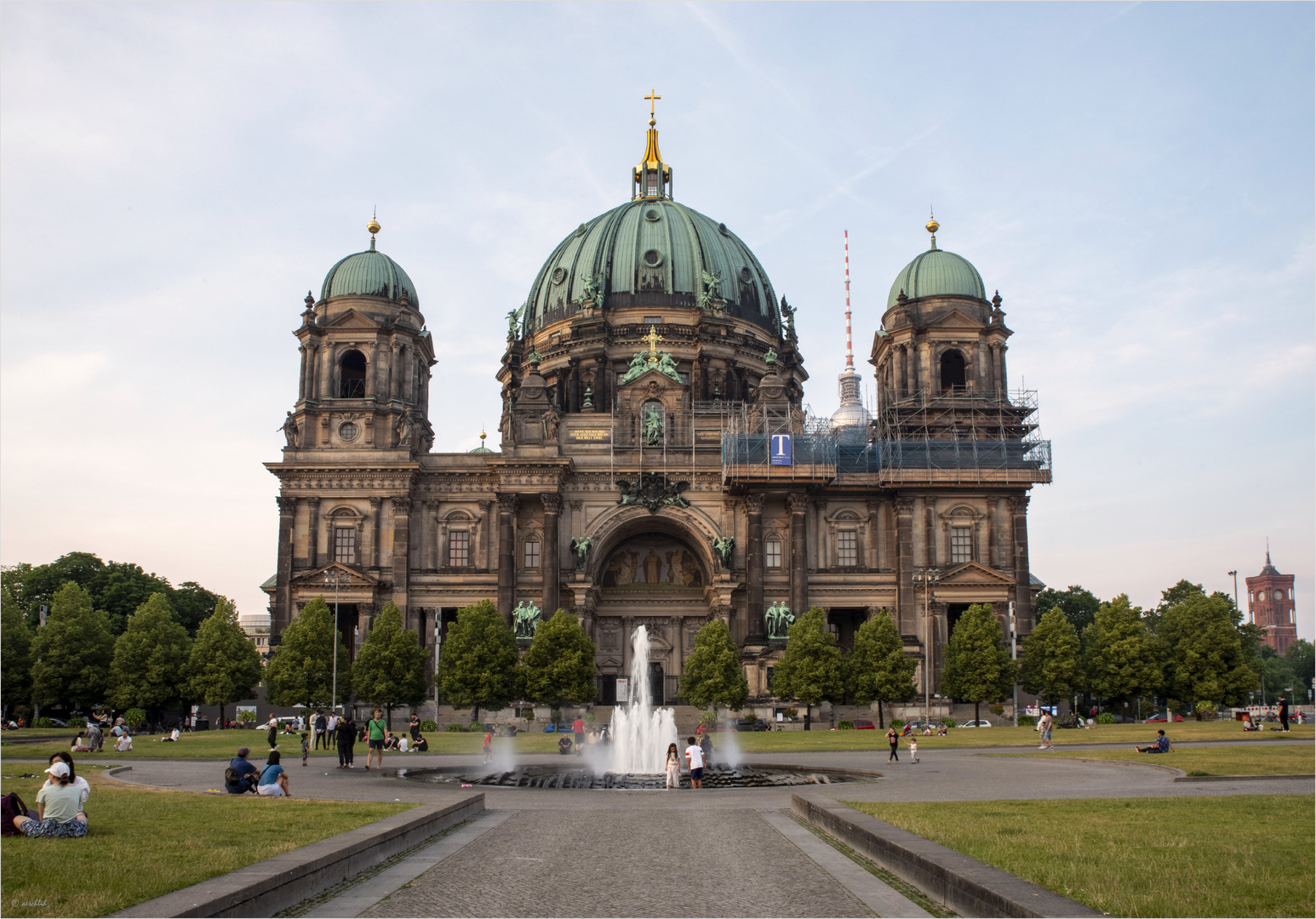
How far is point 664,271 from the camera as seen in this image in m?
95.8

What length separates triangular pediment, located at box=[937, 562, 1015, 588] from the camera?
78.0m

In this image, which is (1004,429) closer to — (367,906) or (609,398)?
(609,398)

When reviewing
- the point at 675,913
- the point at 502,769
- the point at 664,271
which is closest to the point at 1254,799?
the point at 675,913

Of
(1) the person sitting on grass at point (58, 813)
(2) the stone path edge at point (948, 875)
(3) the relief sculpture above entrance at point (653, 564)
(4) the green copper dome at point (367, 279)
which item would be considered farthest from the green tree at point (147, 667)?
(2) the stone path edge at point (948, 875)

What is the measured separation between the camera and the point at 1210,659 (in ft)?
233

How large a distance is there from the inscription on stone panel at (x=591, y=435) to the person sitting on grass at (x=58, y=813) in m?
65.5

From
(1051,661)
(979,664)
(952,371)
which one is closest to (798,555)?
(979,664)

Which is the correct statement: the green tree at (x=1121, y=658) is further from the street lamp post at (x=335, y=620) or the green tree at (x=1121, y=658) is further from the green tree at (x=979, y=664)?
the street lamp post at (x=335, y=620)

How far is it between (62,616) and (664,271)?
49910 mm

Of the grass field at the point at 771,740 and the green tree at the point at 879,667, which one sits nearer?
the grass field at the point at 771,740

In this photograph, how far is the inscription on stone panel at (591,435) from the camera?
270ft

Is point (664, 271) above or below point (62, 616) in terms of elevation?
above

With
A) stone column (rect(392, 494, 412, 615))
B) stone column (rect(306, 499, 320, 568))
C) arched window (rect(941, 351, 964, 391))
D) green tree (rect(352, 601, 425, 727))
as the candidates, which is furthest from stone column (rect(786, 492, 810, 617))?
stone column (rect(306, 499, 320, 568))

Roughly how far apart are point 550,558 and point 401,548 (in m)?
9.83
